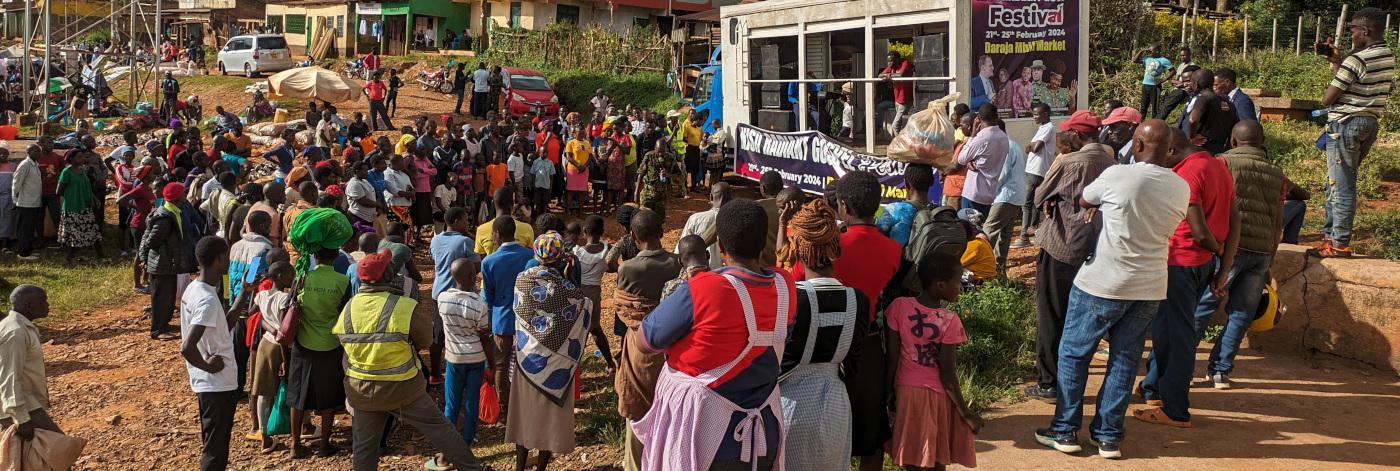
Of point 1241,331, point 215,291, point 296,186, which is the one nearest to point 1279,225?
point 1241,331

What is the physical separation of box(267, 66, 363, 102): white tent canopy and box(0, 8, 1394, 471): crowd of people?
15.2 metres

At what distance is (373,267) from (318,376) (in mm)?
1040

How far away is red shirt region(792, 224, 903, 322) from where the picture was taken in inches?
181

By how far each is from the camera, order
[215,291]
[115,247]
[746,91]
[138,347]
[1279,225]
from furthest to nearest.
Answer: [746,91] < [115,247] < [138,347] < [1279,225] < [215,291]

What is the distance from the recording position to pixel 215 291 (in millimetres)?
5535

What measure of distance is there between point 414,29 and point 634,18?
28.2ft

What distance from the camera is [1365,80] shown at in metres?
7.50

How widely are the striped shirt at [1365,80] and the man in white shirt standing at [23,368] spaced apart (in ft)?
27.5

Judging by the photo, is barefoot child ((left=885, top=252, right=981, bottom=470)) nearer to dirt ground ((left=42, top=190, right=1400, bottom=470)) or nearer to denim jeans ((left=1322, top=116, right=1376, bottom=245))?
dirt ground ((left=42, top=190, right=1400, bottom=470))

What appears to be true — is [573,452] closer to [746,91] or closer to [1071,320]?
[1071,320]

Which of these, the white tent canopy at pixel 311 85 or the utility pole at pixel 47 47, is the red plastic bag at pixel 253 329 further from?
the utility pole at pixel 47 47

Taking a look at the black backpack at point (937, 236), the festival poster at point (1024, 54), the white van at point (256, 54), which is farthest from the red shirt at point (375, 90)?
the black backpack at point (937, 236)

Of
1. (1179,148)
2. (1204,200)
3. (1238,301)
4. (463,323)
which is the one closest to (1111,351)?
(1204,200)

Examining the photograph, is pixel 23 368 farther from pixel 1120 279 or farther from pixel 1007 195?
pixel 1007 195
